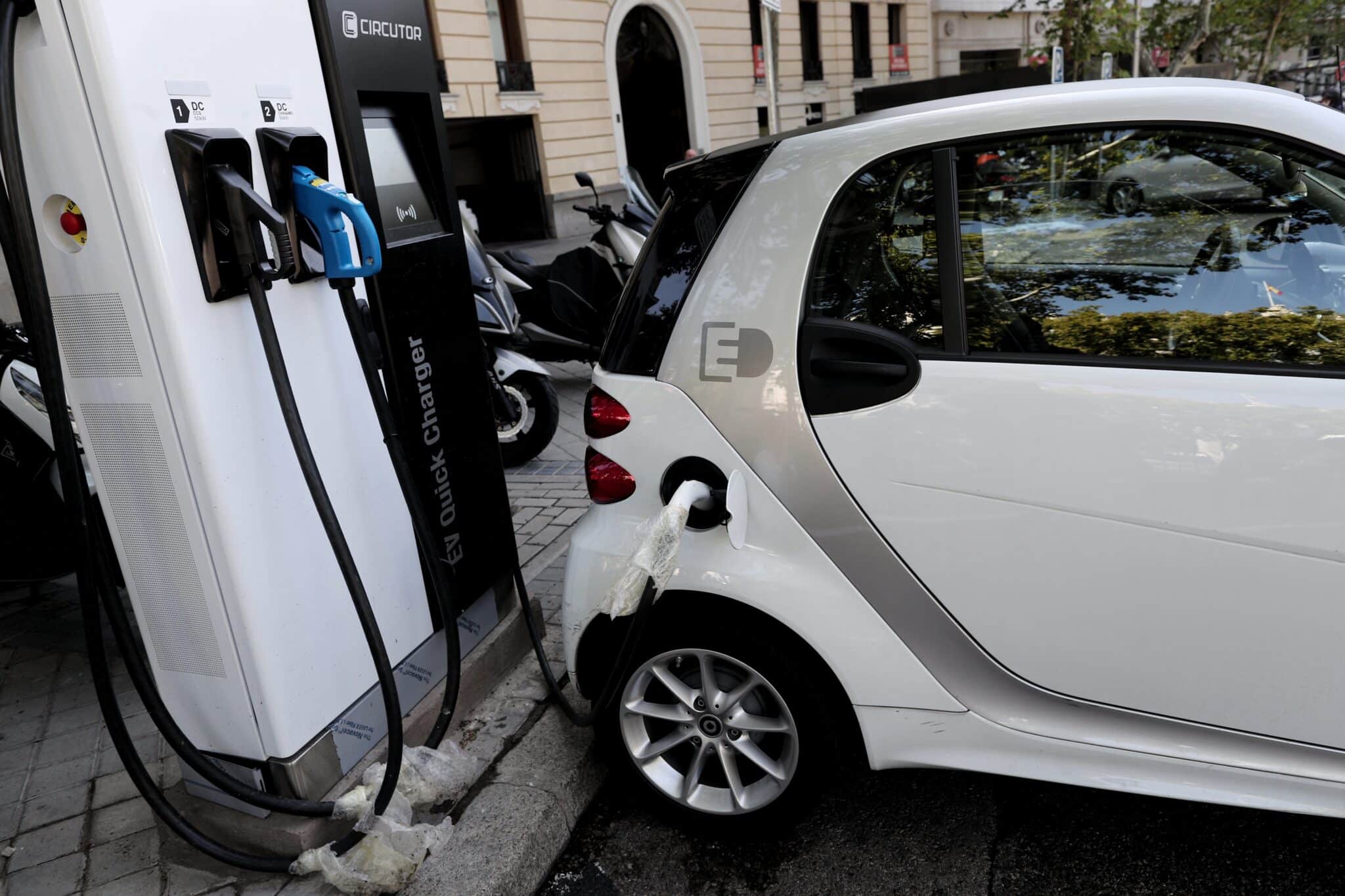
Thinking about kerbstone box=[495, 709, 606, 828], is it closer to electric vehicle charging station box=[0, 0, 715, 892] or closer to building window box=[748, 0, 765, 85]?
electric vehicle charging station box=[0, 0, 715, 892]

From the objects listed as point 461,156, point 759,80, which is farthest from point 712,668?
point 759,80

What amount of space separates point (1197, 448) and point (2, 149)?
2.21 m

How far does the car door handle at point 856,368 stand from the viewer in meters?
1.99

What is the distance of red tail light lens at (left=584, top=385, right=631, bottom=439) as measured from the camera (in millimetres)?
2277

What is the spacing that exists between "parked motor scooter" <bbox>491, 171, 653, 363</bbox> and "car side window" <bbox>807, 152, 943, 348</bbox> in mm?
3900

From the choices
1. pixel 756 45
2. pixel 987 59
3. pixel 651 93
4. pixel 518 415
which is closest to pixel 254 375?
pixel 518 415

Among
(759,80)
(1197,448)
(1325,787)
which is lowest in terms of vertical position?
(1325,787)

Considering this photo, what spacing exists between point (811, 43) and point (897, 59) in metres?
4.67

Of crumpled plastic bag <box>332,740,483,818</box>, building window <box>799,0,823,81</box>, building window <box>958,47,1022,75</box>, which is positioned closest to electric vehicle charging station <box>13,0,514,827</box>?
crumpled plastic bag <box>332,740,483,818</box>

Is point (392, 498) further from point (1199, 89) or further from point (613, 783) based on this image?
point (1199, 89)

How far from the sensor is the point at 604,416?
2.31 m

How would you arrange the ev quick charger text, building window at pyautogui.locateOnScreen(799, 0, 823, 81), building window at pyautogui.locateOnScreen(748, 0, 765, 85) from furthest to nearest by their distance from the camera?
building window at pyautogui.locateOnScreen(799, 0, 823, 81)
building window at pyautogui.locateOnScreen(748, 0, 765, 85)
the ev quick charger text

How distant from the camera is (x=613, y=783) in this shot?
2695mm

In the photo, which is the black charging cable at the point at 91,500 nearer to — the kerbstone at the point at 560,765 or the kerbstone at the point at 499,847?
the kerbstone at the point at 499,847
